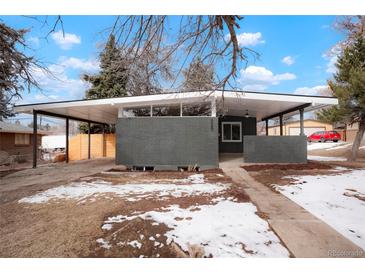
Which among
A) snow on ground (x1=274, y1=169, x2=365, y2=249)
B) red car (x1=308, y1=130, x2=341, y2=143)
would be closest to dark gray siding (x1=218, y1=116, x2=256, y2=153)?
snow on ground (x1=274, y1=169, x2=365, y2=249)

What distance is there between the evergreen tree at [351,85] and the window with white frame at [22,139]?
2125 cm

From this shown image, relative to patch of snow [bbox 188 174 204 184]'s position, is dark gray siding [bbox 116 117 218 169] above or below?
above

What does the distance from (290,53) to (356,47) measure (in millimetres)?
8436

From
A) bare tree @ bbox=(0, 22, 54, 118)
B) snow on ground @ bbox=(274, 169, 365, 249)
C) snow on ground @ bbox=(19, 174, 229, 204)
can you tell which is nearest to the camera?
snow on ground @ bbox=(274, 169, 365, 249)

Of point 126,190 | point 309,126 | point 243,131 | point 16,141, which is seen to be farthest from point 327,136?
point 16,141

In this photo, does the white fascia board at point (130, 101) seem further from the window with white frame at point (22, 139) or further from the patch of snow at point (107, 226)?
the window with white frame at point (22, 139)

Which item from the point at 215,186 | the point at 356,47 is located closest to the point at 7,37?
the point at 215,186

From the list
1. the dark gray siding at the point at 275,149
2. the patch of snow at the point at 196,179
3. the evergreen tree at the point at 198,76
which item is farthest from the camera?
the dark gray siding at the point at 275,149

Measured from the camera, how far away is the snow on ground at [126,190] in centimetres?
497

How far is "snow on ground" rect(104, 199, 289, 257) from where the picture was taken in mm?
2580

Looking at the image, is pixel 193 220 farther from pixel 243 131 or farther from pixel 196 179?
pixel 243 131

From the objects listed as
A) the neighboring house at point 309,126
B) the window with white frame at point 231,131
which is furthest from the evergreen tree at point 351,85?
the neighboring house at point 309,126

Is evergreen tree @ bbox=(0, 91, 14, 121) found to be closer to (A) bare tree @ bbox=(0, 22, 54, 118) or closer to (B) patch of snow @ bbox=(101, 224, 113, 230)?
(A) bare tree @ bbox=(0, 22, 54, 118)

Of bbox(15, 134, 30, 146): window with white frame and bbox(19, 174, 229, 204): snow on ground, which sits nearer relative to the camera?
bbox(19, 174, 229, 204): snow on ground
